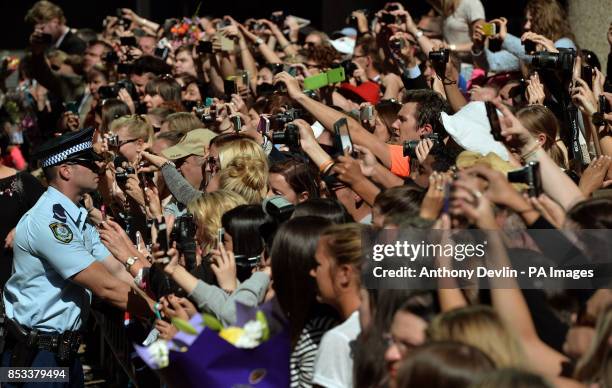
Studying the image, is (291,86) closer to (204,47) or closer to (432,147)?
(432,147)

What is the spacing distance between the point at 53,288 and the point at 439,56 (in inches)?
108

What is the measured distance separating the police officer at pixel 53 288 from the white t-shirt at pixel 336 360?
2010mm

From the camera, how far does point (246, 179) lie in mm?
6418

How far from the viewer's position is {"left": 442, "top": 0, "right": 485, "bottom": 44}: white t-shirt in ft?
30.3

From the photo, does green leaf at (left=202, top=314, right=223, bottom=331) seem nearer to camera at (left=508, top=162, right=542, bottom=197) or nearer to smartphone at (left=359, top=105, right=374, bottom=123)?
camera at (left=508, top=162, right=542, bottom=197)

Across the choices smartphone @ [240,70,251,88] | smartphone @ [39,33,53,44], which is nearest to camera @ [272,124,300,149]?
smartphone @ [240,70,251,88]

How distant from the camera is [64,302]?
240 inches

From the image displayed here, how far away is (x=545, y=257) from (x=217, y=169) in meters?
3.29

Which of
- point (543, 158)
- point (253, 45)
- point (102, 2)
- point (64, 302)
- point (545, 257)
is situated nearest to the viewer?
point (545, 257)

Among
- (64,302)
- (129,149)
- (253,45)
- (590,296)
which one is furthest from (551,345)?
(253,45)

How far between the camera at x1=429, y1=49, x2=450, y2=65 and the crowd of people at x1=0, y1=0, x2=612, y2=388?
0.10 ft

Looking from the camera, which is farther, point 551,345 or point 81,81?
point 81,81

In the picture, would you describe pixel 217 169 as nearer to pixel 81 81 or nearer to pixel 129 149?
pixel 129 149

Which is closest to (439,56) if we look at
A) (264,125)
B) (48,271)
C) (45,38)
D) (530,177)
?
(264,125)
